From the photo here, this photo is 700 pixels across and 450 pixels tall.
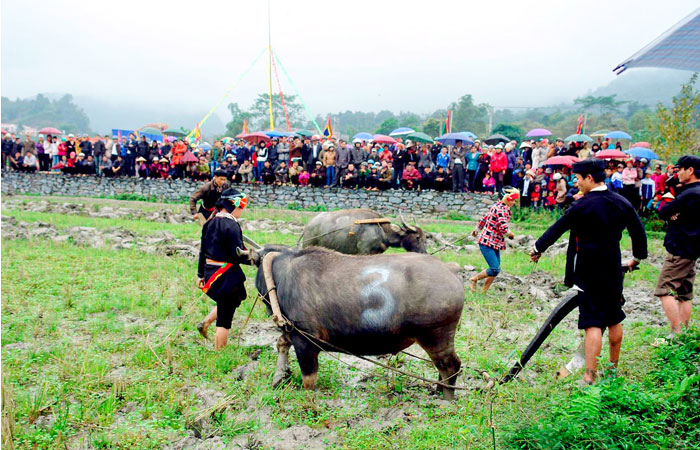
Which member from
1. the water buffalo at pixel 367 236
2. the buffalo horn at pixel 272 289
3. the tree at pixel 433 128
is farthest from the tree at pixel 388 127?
the buffalo horn at pixel 272 289

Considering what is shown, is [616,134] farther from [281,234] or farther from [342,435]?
[342,435]

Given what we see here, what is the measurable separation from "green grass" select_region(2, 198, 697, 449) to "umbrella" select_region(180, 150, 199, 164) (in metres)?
12.4

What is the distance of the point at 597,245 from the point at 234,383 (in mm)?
3666

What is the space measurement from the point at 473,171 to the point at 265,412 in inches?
536

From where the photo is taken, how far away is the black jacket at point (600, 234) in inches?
176

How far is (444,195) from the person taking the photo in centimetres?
1669

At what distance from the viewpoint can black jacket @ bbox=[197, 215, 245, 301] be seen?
5551 mm

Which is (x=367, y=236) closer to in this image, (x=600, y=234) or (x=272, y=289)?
(x=272, y=289)

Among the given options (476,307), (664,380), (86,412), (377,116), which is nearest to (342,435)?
(86,412)

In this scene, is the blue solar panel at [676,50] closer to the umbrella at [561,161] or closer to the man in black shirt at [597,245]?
the umbrella at [561,161]

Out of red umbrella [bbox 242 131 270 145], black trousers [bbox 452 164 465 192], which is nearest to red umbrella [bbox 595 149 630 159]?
black trousers [bbox 452 164 465 192]

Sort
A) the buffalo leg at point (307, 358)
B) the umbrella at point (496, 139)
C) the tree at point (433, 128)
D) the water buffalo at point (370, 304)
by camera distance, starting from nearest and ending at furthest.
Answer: the water buffalo at point (370, 304) < the buffalo leg at point (307, 358) < the umbrella at point (496, 139) < the tree at point (433, 128)

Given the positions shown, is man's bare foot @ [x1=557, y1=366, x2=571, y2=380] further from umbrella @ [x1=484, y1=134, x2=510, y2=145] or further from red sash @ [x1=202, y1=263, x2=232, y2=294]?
umbrella @ [x1=484, y1=134, x2=510, y2=145]

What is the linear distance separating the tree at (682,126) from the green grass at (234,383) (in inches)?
429
